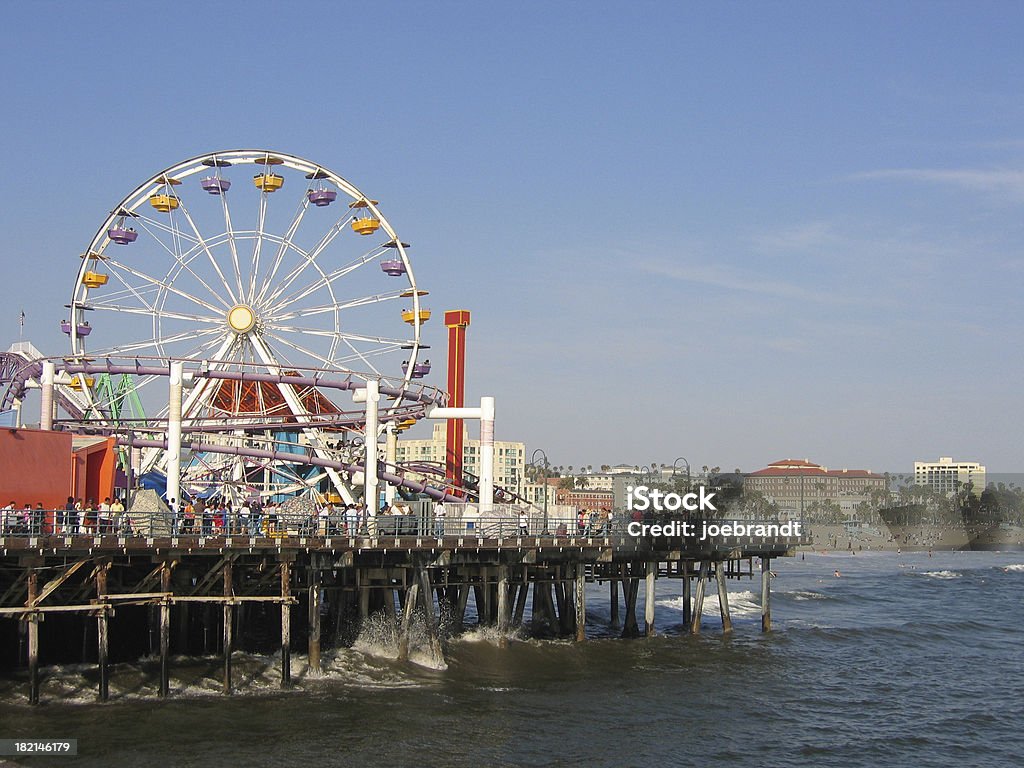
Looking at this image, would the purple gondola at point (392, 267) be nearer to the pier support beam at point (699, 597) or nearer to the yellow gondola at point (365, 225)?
the yellow gondola at point (365, 225)

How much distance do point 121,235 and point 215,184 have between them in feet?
18.1

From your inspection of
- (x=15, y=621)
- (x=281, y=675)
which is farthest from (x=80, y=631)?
(x=281, y=675)

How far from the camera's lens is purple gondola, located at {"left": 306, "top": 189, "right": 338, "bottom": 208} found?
64.1 meters

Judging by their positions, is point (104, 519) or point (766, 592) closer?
point (104, 519)

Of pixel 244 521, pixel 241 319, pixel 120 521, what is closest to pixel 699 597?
pixel 244 521

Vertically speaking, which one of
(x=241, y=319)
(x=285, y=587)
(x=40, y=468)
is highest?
(x=241, y=319)

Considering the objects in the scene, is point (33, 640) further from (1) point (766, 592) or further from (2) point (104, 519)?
(1) point (766, 592)

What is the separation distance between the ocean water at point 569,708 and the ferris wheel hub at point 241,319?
77.4ft

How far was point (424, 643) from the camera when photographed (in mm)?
41375

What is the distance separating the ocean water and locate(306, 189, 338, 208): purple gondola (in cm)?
2615

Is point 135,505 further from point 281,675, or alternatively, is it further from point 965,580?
point 965,580

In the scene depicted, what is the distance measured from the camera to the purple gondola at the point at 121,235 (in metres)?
63.4

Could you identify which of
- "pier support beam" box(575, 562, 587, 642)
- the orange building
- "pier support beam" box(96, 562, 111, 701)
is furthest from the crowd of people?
"pier support beam" box(575, 562, 587, 642)

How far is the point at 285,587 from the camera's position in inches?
1441
